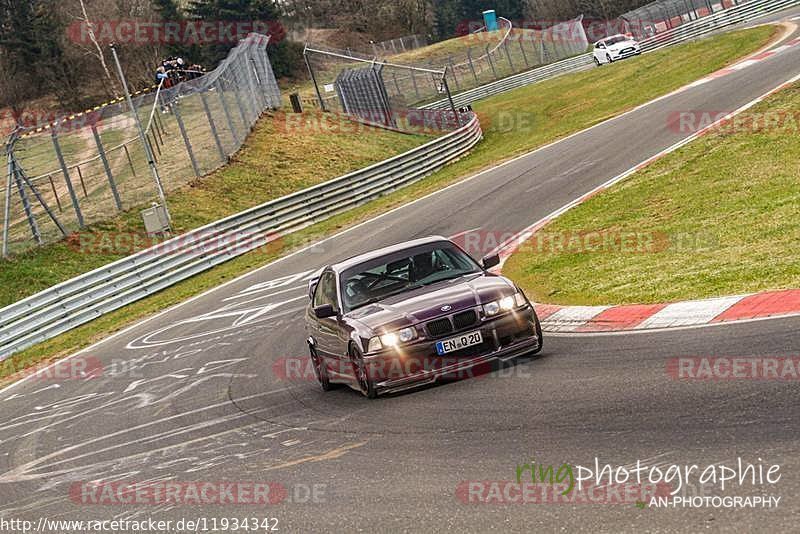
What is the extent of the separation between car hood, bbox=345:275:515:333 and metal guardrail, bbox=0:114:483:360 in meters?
14.0

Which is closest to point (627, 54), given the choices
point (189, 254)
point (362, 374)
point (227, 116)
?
point (227, 116)

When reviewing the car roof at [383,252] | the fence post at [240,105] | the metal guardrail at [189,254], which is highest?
the fence post at [240,105]

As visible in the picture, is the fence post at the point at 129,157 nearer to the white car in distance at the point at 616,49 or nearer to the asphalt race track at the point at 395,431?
the asphalt race track at the point at 395,431

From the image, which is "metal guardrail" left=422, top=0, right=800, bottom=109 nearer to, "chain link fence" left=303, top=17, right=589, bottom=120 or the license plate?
"chain link fence" left=303, top=17, right=589, bottom=120

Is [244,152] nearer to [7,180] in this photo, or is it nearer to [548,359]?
[7,180]

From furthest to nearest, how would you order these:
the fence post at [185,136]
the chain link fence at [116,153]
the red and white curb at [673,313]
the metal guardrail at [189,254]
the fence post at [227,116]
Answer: the fence post at [227,116] < the fence post at [185,136] < the chain link fence at [116,153] < the metal guardrail at [189,254] < the red and white curb at [673,313]

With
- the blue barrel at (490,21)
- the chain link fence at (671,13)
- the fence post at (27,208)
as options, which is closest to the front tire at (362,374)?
the fence post at (27,208)

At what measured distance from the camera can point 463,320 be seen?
33.6ft

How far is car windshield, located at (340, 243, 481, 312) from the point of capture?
11.4m

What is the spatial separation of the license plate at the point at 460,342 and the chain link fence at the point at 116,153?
19.6m

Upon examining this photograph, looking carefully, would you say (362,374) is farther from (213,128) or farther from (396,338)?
(213,128)

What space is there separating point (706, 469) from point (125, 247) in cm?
2603

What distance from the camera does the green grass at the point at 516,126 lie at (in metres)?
23.9

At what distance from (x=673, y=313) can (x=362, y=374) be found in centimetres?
322
